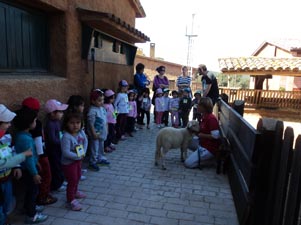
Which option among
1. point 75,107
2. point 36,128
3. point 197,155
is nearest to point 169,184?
point 197,155

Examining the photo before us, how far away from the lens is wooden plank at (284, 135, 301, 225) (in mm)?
2325

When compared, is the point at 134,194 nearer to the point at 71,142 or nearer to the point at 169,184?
the point at 169,184

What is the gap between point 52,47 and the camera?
4.84 meters

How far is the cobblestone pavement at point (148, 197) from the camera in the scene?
340 centimetres

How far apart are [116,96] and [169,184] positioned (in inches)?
119

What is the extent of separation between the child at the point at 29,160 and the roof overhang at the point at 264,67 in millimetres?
12884

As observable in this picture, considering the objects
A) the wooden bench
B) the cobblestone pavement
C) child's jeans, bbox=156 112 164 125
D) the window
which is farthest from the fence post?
child's jeans, bbox=156 112 164 125

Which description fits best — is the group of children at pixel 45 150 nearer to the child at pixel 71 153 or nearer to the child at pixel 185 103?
the child at pixel 71 153

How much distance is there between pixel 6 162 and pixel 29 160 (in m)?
0.44

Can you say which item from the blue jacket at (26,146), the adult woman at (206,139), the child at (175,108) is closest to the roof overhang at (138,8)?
the child at (175,108)

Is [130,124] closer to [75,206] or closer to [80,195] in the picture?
[80,195]

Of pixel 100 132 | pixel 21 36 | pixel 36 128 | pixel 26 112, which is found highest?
pixel 21 36

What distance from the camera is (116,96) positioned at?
678cm

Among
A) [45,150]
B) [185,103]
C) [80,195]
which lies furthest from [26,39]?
[185,103]
